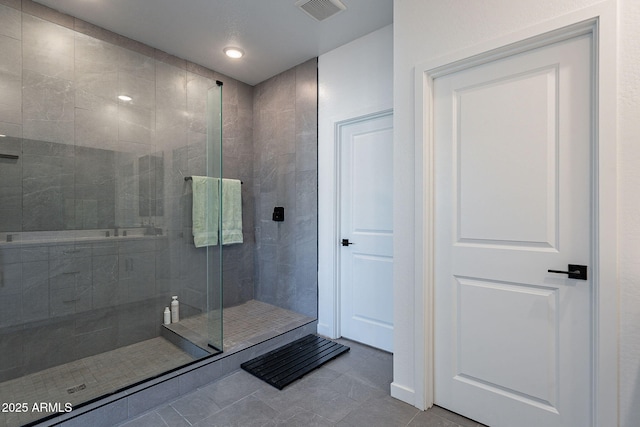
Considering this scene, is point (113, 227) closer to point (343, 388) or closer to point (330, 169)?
point (330, 169)

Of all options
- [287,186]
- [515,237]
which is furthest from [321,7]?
[515,237]

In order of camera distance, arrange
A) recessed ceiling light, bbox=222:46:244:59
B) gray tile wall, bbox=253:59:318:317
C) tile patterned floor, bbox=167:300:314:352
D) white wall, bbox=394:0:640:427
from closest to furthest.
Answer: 1. white wall, bbox=394:0:640:427
2. tile patterned floor, bbox=167:300:314:352
3. recessed ceiling light, bbox=222:46:244:59
4. gray tile wall, bbox=253:59:318:317

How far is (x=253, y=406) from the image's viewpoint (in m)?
1.81

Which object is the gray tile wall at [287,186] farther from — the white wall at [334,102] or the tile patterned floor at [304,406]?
the tile patterned floor at [304,406]

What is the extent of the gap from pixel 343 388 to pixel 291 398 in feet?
1.16

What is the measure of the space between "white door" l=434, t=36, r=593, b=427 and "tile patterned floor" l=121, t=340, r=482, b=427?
0.29 m

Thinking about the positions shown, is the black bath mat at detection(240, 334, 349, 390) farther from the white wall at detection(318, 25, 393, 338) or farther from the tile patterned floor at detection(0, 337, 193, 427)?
the tile patterned floor at detection(0, 337, 193, 427)

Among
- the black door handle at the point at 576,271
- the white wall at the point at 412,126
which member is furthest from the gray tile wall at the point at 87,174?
the black door handle at the point at 576,271

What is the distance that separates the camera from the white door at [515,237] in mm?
1382

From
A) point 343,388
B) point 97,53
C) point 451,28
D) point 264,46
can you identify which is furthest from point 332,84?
point 343,388

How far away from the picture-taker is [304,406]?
1.81 m

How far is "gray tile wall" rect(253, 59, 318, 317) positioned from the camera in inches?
118

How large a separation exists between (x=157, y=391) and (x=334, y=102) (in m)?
2.60

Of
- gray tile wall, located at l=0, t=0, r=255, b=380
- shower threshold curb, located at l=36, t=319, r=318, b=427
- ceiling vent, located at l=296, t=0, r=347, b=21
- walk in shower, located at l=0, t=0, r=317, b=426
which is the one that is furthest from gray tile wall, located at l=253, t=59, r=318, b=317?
gray tile wall, located at l=0, t=0, r=255, b=380
